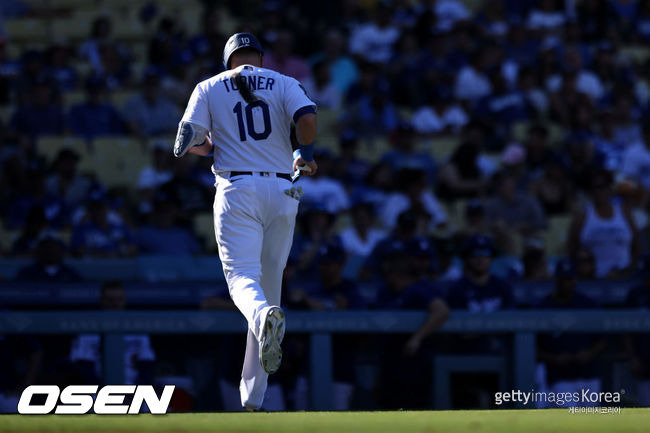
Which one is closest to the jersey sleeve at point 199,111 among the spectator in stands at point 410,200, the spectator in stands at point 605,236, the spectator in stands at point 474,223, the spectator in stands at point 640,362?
the spectator in stands at point 640,362

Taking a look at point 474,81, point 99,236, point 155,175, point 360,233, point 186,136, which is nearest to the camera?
point 186,136

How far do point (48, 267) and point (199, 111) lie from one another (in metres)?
3.28

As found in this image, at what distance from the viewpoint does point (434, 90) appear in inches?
454

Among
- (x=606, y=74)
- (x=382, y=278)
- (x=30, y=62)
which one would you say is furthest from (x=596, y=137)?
(x=30, y=62)

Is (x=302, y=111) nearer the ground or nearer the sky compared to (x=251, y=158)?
nearer the sky

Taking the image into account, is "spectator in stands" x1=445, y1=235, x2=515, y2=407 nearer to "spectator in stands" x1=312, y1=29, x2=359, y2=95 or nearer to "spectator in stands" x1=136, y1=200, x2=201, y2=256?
"spectator in stands" x1=136, y1=200, x2=201, y2=256

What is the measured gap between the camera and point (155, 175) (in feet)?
33.2

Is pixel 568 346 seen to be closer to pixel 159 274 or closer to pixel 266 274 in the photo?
pixel 266 274

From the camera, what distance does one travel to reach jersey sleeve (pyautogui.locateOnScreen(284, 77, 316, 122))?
5.30 metres

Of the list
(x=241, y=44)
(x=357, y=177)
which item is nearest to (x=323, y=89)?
(x=357, y=177)

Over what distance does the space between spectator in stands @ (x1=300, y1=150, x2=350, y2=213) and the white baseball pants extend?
4199 millimetres

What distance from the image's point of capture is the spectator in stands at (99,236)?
892 cm

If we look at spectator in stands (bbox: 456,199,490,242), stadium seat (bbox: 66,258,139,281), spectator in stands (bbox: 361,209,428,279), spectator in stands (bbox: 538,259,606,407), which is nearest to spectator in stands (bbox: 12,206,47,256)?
stadium seat (bbox: 66,258,139,281)

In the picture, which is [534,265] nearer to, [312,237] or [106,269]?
[312,237]
